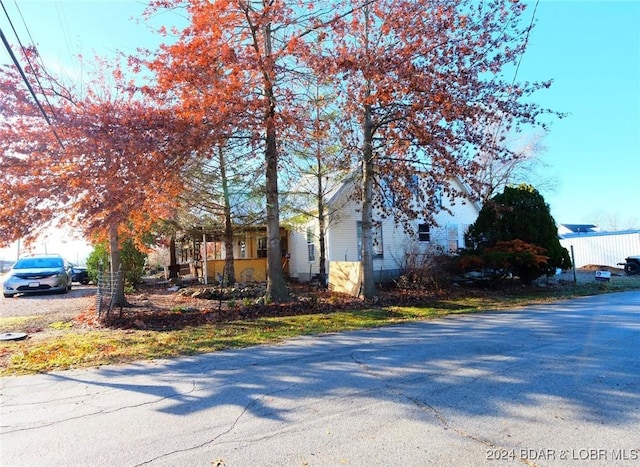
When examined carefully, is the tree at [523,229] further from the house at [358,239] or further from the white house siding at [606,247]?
the white house siding at [606,247]

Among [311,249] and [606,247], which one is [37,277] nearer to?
[311,249]

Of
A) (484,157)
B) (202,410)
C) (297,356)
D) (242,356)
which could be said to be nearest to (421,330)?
(297,356)

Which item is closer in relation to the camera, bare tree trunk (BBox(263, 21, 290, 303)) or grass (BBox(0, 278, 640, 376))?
grass (BBox(0, 278, 640, 376))

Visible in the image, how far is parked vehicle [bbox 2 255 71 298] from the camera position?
51.7 feet

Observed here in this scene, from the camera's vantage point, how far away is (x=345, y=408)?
433 cm

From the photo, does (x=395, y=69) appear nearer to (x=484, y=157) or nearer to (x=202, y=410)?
(x=202, y=410)

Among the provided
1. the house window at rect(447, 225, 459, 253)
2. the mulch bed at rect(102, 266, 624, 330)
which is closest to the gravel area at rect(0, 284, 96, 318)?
the mulch bed at rect(102, 266, 624, 330)

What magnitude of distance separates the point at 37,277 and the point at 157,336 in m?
10.6

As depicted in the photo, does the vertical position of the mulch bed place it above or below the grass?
above

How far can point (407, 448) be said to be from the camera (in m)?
3.44

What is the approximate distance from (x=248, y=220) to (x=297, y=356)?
11865 mm

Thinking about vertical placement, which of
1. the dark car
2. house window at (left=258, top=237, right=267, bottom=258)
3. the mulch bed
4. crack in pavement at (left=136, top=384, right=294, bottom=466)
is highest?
house window at (left=258, top=237, right=267, bottom=258)

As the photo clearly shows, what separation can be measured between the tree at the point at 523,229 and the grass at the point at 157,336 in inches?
198

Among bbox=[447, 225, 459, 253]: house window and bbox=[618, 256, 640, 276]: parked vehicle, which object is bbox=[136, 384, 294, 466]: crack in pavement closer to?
bbox=[447, 225, 459, 253]: house window
